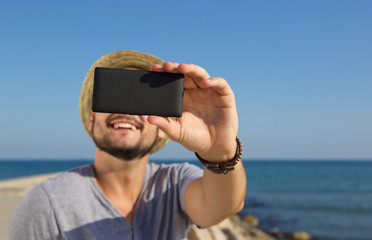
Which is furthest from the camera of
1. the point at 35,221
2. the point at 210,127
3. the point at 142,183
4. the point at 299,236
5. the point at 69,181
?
the point at 299,236

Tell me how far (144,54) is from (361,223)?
13.8 m

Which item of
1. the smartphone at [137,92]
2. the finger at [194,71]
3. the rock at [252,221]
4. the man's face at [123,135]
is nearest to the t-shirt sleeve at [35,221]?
the man's face at [123,135]

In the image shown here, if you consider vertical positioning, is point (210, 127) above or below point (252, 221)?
above

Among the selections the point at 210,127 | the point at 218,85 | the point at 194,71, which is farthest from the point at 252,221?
the point at 194,71

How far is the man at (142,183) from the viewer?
1899mm

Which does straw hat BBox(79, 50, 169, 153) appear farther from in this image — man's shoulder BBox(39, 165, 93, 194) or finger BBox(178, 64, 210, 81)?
finger BBox(178, 64, 210, 81)

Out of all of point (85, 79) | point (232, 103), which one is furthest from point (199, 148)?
point (85, 79)

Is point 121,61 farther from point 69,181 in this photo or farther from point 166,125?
point 166,125

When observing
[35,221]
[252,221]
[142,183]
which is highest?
[142,183]

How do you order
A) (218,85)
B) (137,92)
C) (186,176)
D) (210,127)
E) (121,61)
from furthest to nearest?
1. (121,61)
2. (186,176)
3. (210,127)
4. (218,85)
5. (137,92)

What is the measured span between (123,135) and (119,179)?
0.43 meters

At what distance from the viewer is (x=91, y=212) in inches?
97.7

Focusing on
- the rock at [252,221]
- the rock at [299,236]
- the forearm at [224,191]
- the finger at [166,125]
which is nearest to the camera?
the finger at [166,125]

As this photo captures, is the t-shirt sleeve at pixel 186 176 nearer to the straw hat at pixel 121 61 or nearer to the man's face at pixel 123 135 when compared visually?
the man's face at pixel 123 135
